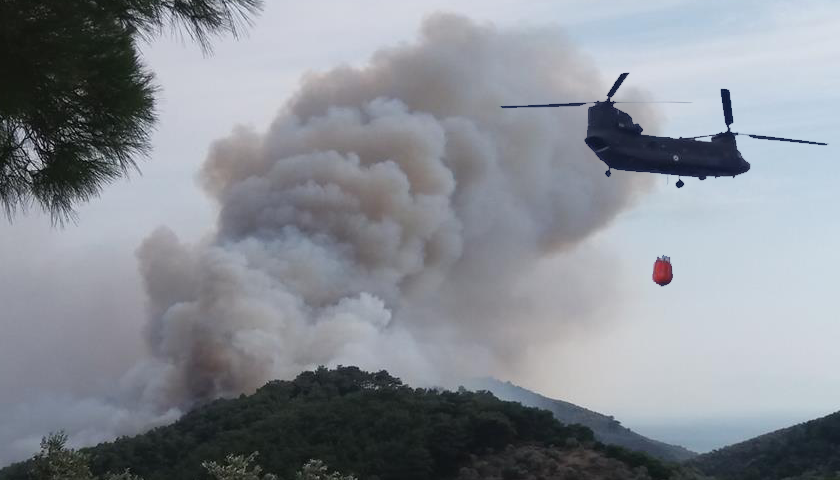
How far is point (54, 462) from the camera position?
12562 millimetres

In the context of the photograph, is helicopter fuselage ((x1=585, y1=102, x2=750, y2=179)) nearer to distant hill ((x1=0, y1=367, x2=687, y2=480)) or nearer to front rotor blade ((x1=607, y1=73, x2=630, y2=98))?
front rotor blade ((x1=607, y1=73, x2=630, y2=98))

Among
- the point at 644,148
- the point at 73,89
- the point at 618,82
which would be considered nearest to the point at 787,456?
the point at 644,148

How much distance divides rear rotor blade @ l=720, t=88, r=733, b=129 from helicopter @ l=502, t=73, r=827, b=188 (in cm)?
3

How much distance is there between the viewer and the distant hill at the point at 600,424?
65625 millimetres

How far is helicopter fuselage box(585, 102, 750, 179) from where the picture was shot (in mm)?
31203

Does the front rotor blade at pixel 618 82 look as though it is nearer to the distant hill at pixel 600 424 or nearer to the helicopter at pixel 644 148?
the helicopter at pixel 644 148

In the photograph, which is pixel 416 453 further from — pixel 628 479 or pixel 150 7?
pixel 150 7

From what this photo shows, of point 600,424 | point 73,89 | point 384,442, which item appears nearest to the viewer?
point 73,89

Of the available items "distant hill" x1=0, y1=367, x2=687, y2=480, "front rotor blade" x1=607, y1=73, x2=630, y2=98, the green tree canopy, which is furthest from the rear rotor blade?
the green tree canopy

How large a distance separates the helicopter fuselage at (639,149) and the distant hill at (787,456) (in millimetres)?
13433

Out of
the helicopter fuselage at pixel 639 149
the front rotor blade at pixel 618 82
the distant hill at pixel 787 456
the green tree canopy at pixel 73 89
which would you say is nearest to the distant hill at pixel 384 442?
the distant hill at pixel 787 456

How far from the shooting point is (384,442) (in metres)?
36.6

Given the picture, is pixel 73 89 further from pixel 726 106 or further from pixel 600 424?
pixel 600 424

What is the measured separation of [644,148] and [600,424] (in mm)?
43274
